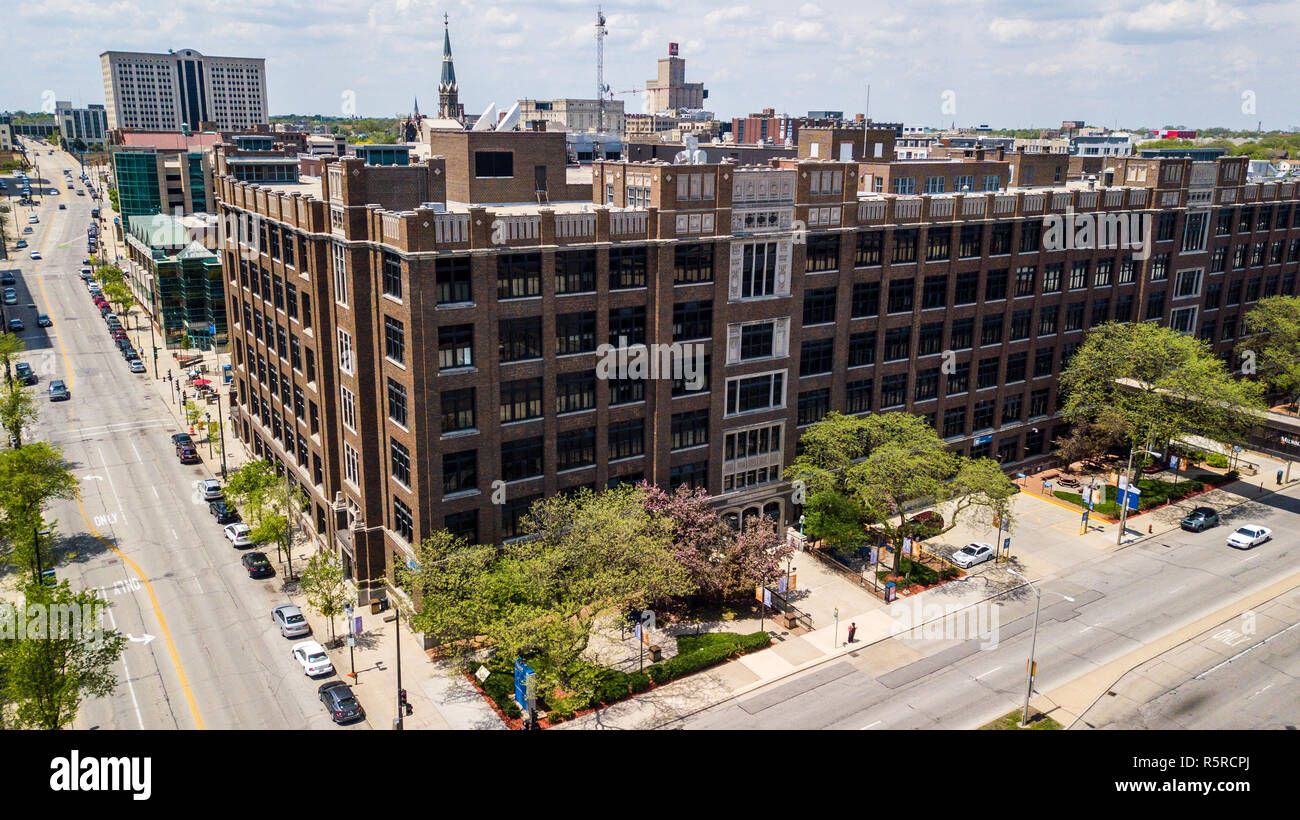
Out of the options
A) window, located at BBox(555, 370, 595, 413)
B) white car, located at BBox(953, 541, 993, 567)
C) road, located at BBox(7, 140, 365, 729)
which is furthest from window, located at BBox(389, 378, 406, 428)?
white car, located at BBox(953, 541, 993, 567)

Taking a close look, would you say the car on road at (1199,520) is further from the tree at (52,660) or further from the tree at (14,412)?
the tree at (14,412)

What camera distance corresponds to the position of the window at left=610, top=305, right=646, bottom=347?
187 feet

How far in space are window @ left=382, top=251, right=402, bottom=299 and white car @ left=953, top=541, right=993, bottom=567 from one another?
42.7m

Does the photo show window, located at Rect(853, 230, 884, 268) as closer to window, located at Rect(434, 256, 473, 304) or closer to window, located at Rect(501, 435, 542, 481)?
window, located at Rect(501, 435, 542, 481)

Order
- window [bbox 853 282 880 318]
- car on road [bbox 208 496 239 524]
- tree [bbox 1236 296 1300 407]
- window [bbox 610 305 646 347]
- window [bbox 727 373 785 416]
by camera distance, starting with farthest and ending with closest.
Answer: tree [bbox 1236 296 1300 407] < car on road [bbox 208 496 239 524] < window [bbox 853 282 880 318] < window [bbox 727 373 785 416] < window [bbox 610 305 646 347]

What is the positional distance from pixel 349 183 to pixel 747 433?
1227 inches

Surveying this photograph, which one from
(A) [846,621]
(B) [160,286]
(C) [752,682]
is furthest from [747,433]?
(B) [160,286]

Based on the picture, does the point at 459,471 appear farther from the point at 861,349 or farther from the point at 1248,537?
the point at 1248,537

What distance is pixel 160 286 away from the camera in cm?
12681

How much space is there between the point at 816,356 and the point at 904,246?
11.3 meters

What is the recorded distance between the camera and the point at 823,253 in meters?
65.4

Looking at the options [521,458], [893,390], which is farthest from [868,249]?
[521,458]
